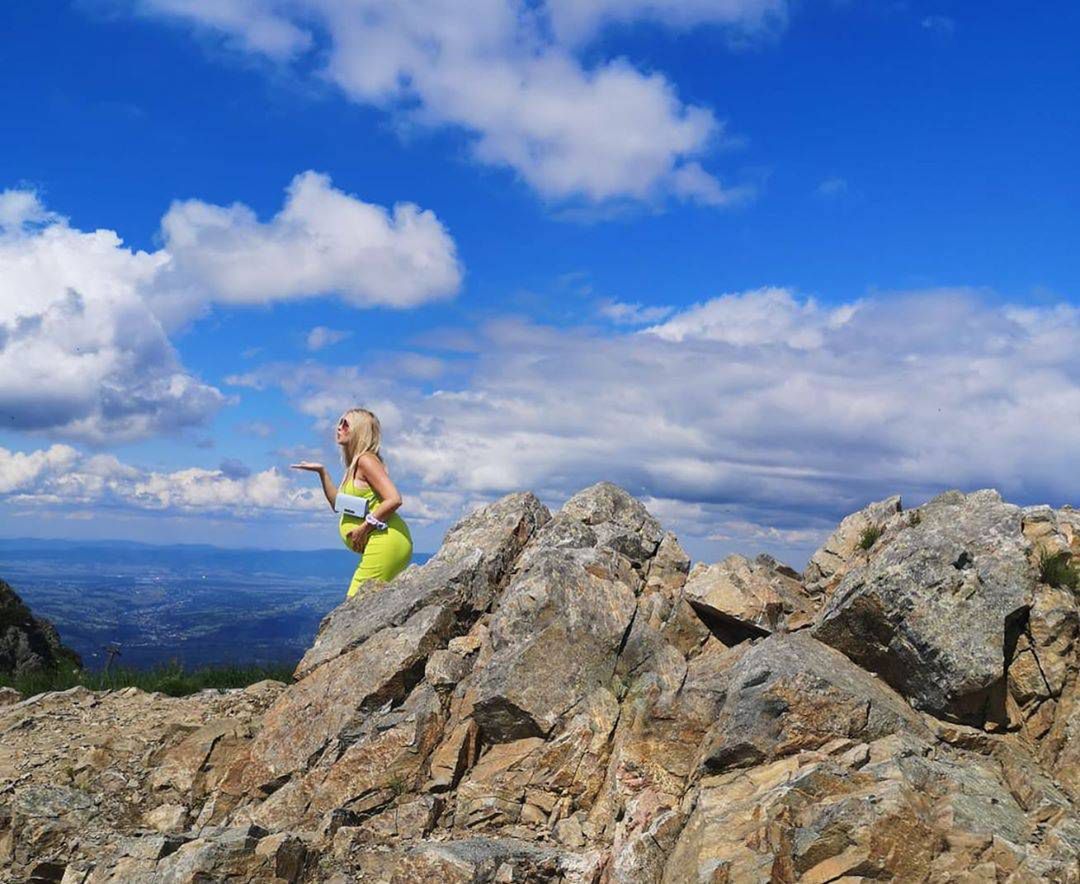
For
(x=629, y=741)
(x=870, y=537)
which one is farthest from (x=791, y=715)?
(x=870, y=537)

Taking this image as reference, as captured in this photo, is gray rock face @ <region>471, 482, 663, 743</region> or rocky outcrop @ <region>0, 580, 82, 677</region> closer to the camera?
gray rock face @ <region>471, 482, 663, 743</region>

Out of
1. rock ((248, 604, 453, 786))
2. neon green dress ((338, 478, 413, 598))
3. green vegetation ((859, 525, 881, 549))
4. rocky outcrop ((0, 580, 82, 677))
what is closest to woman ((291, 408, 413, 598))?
neon green dress ((338, 478, 413, 598))

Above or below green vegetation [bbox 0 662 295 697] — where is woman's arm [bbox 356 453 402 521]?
above

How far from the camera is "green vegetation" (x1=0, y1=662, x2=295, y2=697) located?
66.9ft

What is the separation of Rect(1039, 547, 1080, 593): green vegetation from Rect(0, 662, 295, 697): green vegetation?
50.3ft

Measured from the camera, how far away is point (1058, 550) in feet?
42.7

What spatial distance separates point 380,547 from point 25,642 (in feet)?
62.0

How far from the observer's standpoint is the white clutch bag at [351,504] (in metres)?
16.6

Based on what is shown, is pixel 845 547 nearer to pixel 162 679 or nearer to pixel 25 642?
pixel 162 679

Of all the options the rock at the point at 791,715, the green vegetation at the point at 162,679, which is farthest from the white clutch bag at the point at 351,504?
the rock at the point at 791,715

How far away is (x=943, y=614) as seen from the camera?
12008 mm

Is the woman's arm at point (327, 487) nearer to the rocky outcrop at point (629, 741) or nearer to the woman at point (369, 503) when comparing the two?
the woman at point (369, 503)

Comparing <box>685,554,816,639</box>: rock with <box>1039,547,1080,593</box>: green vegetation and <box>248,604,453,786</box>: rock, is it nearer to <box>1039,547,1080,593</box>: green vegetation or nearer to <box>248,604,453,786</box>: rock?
<box>1039,547,1080,593</box>: green vegetation

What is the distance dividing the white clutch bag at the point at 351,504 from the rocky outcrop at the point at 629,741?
1.59m
